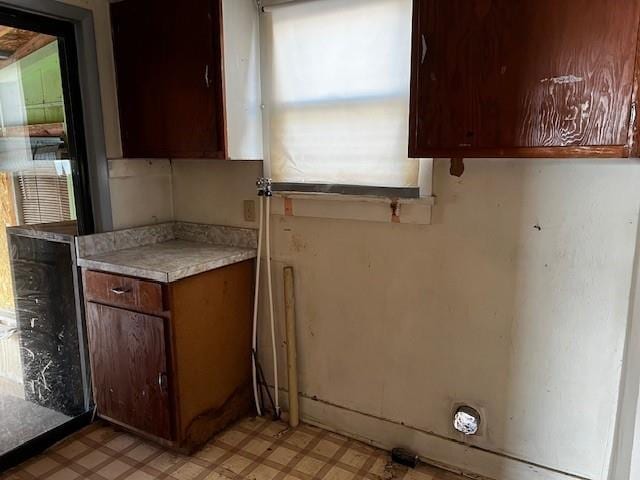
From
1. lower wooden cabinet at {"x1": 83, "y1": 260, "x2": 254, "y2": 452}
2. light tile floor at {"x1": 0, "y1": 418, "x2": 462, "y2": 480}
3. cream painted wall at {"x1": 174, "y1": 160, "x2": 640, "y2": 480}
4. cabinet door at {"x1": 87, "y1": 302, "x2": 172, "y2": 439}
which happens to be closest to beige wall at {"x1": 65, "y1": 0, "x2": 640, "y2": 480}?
cream painted wall at {"x1": 174, "y1": 160, "x2": 640, "y2": 480}

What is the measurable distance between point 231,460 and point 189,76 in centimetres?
171

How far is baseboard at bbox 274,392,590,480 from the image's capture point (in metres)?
1.80

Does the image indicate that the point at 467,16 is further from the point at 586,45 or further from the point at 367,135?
the point at 367,135

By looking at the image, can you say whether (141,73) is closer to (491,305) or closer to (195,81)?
(195,81)

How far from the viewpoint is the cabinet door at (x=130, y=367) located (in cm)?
197

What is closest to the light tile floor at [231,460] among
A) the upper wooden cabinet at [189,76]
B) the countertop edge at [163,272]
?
the countertop edge at [163,272]

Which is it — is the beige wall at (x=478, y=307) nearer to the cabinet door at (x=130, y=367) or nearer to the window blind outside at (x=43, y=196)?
the window blind outside at (x=43, y=196)

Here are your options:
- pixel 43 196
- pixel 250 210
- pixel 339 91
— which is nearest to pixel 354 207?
pixel 339 91

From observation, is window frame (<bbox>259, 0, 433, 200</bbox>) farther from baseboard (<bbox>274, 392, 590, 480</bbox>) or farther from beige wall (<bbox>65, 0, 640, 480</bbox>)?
baseboard (<bbox>274, 392, 590, 480</bbox>)

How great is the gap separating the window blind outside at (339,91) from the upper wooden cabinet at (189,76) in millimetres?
121

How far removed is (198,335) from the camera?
2051 millimetres

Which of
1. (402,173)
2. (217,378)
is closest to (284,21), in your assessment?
(402,173)

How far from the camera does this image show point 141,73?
2.13m

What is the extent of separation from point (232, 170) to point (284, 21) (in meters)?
0.75
